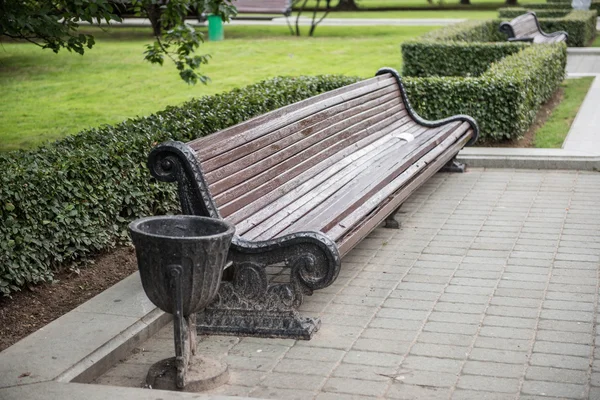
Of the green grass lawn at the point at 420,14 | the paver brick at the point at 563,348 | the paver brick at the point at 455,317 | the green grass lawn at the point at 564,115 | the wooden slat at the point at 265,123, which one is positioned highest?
the wooden slat at the point at 265,123

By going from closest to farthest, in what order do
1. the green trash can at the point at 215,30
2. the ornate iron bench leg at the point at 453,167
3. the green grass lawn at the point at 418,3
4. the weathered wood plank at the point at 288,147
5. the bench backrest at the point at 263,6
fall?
1. the weathered wood plank at the point at 288,147
2. the ornate iron bench leg at the point at 453,167
3. the green trash can at the point at 215,30
4. the bench backrest at the point at 263,6
5. the green grass lawn at the point at 418,3

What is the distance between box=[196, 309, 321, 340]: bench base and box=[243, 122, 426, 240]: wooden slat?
489mm

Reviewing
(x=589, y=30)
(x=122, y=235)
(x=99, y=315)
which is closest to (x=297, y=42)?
(x=589, y=30)

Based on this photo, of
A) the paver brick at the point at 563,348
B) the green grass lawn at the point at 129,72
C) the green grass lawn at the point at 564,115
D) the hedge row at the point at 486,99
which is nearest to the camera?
the paver brick at the point at 563,348

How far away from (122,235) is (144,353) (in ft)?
5.66

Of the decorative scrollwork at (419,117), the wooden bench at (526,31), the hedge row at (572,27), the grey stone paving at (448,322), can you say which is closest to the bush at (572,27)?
the hedge row at (572,27)

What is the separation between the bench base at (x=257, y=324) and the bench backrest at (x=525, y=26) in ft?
45.5

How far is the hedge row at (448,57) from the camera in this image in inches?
603

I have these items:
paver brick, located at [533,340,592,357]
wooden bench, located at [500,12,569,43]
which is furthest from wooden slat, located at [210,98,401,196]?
wooden bench, located at [500,12,569,43]

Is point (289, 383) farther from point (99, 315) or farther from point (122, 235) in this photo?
point (122, 235)

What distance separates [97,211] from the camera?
638 cm

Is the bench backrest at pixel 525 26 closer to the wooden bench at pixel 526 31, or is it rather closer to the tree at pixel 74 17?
the wooden bench at pixel 526 31

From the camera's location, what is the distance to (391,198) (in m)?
6.92

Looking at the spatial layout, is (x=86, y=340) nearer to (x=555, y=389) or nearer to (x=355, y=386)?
(x=355, y=386)
